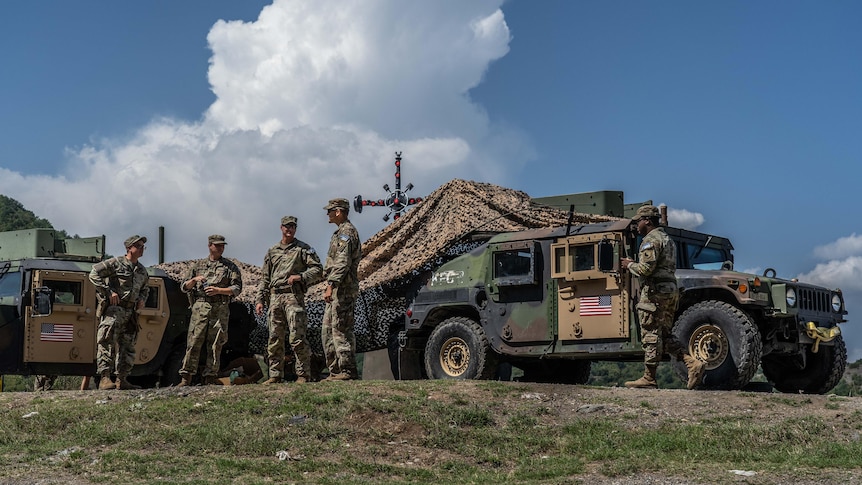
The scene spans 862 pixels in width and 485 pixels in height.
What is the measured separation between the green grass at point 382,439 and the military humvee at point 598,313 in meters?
1.52

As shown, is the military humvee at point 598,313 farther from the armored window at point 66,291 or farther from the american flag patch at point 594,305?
the armored window at point 66,291

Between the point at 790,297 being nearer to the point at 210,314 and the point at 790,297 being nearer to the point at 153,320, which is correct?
the point at 210,314

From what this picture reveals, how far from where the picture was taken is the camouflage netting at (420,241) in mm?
14820

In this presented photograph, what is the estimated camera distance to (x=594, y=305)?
12.8 m

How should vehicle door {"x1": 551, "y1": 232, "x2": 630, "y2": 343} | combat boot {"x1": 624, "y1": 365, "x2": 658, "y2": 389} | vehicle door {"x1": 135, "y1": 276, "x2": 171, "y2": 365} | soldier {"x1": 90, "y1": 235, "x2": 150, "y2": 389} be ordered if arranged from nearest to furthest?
1. combat boot {"x1": 624, "y1": 365, "x2": 658, "y2": 389}
2. vehicle door {"x1": 551, "y1": 232, "x2": 630, "y2": 343}
3. soldier {"x1": 90, "y1": 235, "x2": 150, "y2": 389}
4. vehicle door {"x1": 135, "y1": 276, "x2": 171, "y2": 365}

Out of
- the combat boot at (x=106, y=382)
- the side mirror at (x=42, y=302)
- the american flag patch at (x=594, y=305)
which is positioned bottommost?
the combat boot at (x=106, y=382)

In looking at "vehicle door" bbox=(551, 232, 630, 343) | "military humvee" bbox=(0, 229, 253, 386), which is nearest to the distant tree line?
"military humvee" bbox=(0, 229, 253, 386)

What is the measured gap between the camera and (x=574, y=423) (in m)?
9.98

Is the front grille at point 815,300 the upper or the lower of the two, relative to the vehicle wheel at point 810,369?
upper

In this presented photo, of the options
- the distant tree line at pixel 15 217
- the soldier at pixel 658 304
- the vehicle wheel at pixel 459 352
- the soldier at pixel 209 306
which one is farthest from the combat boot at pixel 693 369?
the distant tree line at pixel 15 217

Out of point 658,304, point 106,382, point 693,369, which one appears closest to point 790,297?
point 693,369

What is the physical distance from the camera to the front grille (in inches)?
499

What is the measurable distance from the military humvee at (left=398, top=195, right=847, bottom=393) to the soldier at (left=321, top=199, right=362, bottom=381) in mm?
1661

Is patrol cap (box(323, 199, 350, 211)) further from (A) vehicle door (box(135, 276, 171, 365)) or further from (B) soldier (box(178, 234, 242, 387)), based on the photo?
(A) vehicle door (box(135, 276, 171, 365))
